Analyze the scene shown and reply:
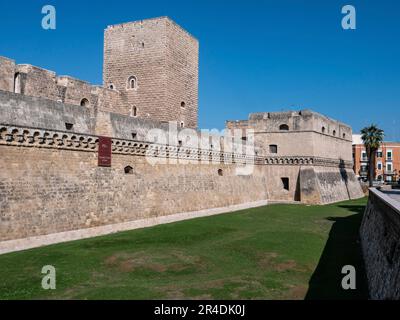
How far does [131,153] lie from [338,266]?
10.6m

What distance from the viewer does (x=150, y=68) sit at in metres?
25.8

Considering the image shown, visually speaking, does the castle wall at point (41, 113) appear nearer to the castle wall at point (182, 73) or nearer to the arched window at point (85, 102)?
the arched window at point (85, 102)

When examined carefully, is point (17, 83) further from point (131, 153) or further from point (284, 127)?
point (284, 127)

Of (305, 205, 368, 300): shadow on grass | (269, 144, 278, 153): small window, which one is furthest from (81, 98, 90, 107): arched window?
(269, 144, 278, 153): small window

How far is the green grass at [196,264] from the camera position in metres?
9.16

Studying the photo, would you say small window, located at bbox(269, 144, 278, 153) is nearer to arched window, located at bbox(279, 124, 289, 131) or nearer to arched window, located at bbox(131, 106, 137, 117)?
arched window, located at bbox(279, 124, 289, 131)

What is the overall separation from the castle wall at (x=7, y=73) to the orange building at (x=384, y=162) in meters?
55.2

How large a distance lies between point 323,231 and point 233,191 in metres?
10.6

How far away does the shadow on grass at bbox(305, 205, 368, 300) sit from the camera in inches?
366

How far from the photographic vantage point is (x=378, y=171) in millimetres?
61344

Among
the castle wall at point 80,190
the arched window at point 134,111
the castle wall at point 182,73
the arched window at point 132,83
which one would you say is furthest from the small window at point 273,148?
the arched window at point 132,83

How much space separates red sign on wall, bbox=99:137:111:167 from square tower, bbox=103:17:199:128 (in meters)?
8.14

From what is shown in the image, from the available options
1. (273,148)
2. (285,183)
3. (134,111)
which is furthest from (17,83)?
(285,183)
